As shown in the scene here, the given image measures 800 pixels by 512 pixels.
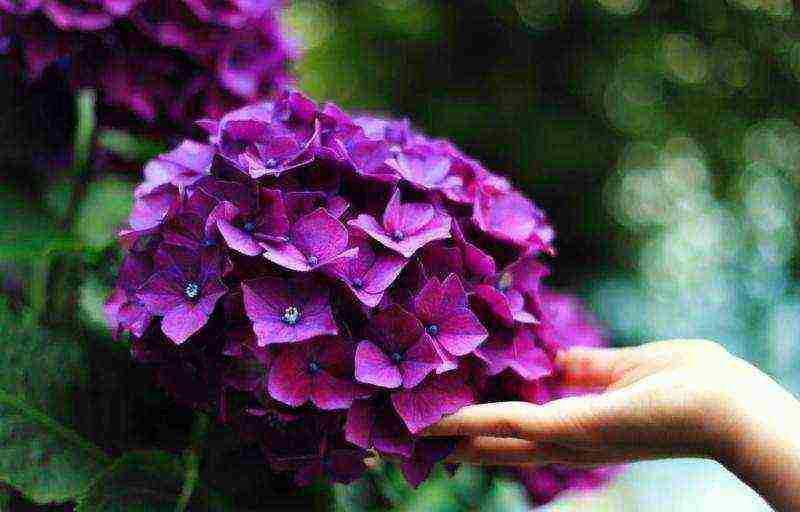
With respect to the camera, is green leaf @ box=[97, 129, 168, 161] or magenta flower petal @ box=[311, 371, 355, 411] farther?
green leaf @ box=[97, 129, 168, 161]

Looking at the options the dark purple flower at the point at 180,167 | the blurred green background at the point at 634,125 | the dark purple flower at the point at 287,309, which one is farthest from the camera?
the blurred green background at the point at 634,125

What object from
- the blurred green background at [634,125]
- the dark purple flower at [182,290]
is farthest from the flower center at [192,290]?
the blurred green background at [634,125]

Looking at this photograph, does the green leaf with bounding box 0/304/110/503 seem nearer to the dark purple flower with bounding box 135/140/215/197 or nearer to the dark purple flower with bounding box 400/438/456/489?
the dark purple flower with bounding box 135/140/215/197

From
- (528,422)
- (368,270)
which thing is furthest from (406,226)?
(528,422)

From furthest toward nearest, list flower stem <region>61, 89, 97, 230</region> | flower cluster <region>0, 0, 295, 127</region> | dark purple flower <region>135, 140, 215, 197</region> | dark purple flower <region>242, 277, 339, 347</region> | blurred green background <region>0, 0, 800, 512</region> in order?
blurred green background <region>0, 0, 800, 512</region>, flower stem <region>61, 89, 97, 230</region>, flower cluster <region>0, 0, 295, 127</region>, dark purple flower <region>135, 140, 215, 197</region>, dark purple flower <region>242, 277, 339, 347</region>

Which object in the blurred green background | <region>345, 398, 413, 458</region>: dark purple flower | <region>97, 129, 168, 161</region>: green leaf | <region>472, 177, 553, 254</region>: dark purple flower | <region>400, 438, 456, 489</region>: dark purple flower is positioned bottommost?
the blurred green background

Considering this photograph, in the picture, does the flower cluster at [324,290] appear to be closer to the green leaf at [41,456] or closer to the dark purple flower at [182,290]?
the dark purple flower at [182,290]

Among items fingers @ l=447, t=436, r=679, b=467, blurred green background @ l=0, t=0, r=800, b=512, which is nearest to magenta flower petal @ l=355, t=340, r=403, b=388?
fingers @ l=447, t=436, r=679, b=467
